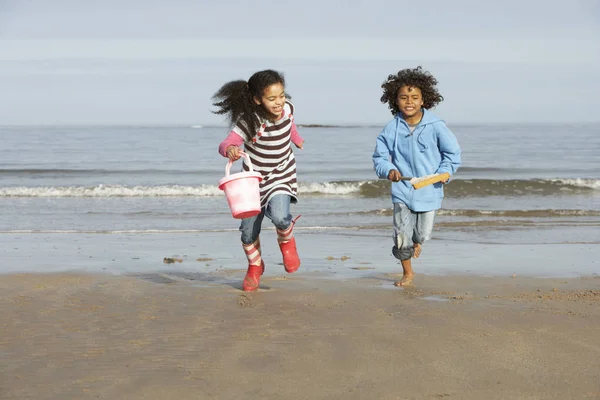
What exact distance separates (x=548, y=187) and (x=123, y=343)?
16.2 m

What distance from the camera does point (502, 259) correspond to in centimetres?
786

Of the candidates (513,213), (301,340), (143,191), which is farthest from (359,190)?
(301,340)

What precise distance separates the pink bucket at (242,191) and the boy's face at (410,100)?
1354 millimetres

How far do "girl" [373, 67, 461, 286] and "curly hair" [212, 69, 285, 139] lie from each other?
102 centimetres

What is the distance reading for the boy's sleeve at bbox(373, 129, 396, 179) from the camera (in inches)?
238

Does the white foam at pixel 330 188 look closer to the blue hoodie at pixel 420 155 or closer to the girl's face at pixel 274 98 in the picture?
the blue hoodie at pixel 420 155

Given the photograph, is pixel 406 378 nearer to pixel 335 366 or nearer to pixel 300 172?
pixel 335 366

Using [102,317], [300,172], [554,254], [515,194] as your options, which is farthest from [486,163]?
[102,317]

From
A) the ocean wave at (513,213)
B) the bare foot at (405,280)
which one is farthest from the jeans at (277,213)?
the ocean wave at (513,213)

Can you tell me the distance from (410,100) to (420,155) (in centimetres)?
43

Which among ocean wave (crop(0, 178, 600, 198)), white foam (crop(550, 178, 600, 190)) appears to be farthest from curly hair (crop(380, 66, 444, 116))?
white foam (crop(550, 178, 600, 190))

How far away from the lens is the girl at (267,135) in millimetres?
5648

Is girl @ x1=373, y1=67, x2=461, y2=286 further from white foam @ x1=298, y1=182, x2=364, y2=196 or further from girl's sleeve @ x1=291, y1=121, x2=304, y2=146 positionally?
white foam @ x1=298, y1=182, x2=364, y2=196

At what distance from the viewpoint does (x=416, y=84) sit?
244 inches
